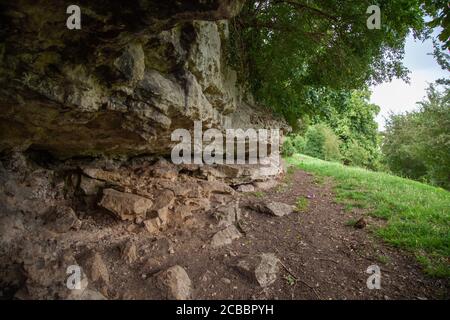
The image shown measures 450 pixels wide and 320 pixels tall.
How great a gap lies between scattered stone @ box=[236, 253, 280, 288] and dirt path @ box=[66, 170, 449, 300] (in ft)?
0.30

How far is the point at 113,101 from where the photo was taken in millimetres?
4172

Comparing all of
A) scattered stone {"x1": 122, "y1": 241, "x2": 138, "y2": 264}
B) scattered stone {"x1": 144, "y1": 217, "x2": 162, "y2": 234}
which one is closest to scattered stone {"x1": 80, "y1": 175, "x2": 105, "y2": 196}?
scattered stone {"x1": 144, "y1": 217, "x2": 162, "y2": 234}

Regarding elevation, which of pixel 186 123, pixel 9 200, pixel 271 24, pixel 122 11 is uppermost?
pixel 271 24

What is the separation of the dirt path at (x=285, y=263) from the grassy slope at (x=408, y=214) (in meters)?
0.38

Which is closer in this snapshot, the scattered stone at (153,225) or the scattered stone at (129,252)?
the scattered stone at (129,252)

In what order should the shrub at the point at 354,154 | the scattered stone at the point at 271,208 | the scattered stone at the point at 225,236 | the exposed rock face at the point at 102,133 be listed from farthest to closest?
the shrub at the point at 354,154 < the scattered stone at the point at 271,208 < the scattered stone at the point at 225,236 < the exposed rock face at the point at 102,133

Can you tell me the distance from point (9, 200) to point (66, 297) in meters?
Result: 2.18

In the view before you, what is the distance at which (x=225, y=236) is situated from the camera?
565cm

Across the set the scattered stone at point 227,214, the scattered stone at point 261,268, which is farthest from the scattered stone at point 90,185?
the scattered stone at point 261,268

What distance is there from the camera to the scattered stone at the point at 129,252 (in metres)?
4.56

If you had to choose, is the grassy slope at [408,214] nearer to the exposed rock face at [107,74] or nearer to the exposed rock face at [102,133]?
the exposed rock face at [102,133]

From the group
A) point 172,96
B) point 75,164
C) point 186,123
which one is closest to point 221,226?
point 186,123

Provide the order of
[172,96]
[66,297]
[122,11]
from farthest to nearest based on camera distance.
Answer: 1. [172,96]
2. [66,297]
3. [122,11]

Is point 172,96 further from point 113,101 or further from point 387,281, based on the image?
point 387,281
